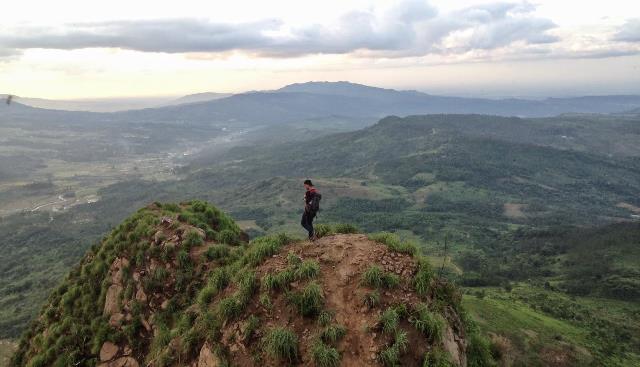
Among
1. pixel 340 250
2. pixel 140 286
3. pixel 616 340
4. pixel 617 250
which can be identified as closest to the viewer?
pixel 340 250

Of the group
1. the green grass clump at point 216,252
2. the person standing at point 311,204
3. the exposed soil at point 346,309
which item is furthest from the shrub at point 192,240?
the exposed soil at point 346,309

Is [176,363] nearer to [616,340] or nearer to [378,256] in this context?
[378,256]

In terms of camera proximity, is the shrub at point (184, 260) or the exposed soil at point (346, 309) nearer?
the exposed soil at point (346, 309)

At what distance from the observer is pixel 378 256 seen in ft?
49.3

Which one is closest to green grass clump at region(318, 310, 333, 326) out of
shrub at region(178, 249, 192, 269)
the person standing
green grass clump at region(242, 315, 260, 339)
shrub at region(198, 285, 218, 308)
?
green grass clump at region(242, 315, 260, 339)

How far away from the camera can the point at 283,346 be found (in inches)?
489

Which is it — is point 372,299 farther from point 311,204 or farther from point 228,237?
point 228,237

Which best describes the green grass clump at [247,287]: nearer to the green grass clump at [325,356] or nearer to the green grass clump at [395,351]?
the green grass clump at [325,356]

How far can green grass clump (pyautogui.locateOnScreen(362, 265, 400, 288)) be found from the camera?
13.7 m

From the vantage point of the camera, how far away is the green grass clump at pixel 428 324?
12492mm

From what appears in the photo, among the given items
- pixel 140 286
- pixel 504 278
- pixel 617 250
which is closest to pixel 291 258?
pixel 140 286

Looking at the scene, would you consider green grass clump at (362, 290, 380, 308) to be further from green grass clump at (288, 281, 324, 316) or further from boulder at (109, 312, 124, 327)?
boulder at (109, 312, 124, 327)

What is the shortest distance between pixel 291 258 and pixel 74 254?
16249 cm

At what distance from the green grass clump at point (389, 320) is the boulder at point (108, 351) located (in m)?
12.3
